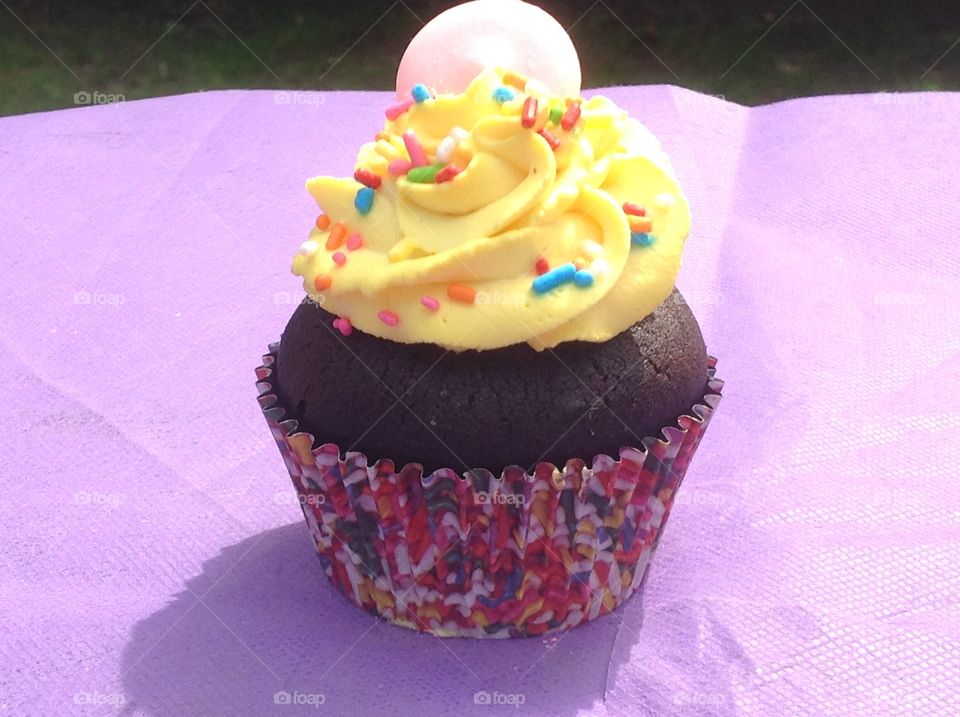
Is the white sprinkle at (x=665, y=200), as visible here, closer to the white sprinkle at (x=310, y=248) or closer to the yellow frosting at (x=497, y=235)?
the yellow frosting at (x=497, y=235)

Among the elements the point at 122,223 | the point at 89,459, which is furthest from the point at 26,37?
the point at 89,459

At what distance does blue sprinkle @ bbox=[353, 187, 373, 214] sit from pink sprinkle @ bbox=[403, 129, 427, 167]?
110mm

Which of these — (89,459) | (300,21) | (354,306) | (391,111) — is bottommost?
(300,21)

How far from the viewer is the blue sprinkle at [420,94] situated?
2.62m

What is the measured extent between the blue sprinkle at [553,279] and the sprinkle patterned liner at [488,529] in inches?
14.6

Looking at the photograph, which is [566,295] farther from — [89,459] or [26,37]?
[26,37]

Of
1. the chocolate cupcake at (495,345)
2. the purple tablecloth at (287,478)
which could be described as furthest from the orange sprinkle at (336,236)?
the purple tablecloth at (287,478)

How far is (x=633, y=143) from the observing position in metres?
2.75

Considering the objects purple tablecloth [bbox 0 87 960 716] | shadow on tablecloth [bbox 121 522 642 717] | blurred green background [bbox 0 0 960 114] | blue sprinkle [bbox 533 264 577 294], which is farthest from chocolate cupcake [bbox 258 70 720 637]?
blurred green background [bbox 0 0 960 114]

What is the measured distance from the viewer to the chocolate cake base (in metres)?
2.53

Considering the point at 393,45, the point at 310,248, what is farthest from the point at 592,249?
the point at 393,45

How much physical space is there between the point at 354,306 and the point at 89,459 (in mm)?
1333

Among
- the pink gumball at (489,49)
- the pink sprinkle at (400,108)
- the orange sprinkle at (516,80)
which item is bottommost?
the pink sprinkle at (400,108)

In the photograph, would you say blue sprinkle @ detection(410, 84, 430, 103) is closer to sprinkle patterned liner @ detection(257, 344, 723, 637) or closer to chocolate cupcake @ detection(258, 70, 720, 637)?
chocolate cupcake @ detection(258, 70, 720, 637)
